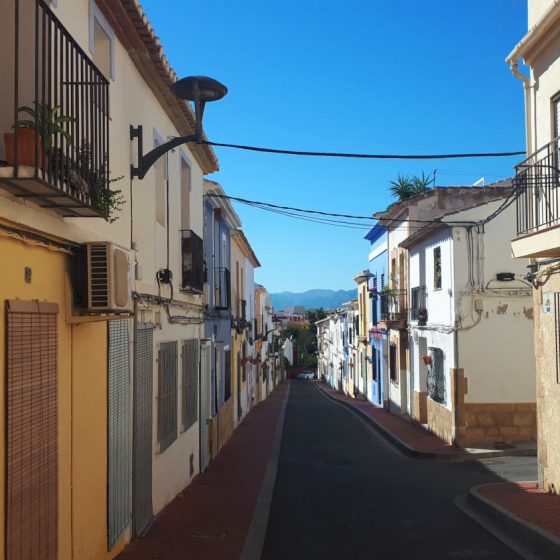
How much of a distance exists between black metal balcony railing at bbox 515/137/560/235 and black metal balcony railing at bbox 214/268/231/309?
779cm

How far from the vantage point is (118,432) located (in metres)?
7.00

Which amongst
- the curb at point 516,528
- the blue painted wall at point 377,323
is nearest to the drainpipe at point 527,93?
the curb at point 516,528

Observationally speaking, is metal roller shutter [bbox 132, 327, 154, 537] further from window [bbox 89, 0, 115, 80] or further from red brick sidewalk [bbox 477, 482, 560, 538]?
red brick sidewalk [bbox 477, 482, 560, 538]

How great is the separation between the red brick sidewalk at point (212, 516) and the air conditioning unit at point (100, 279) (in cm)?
313

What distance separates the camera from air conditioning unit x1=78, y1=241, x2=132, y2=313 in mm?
5473

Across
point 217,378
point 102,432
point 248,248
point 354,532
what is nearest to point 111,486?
point 102,432

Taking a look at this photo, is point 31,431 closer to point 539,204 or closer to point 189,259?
point 189,259

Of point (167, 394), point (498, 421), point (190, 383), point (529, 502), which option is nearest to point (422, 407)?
point (498, 421)

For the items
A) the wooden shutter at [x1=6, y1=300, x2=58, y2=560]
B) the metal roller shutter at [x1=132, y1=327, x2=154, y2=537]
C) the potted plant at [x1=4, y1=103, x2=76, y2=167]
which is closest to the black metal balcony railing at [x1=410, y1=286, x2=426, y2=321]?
the metal roller shutter at [x1=132, y1=327, x2=154, y2=537]

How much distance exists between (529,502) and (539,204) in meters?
4.24

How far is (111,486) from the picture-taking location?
6727 mm

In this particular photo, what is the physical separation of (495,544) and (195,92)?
6213 millimetres

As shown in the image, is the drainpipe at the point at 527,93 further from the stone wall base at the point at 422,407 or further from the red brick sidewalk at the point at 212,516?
the stone wall base at the point at 422,407

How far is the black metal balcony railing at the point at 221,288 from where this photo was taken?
53.0 ft
